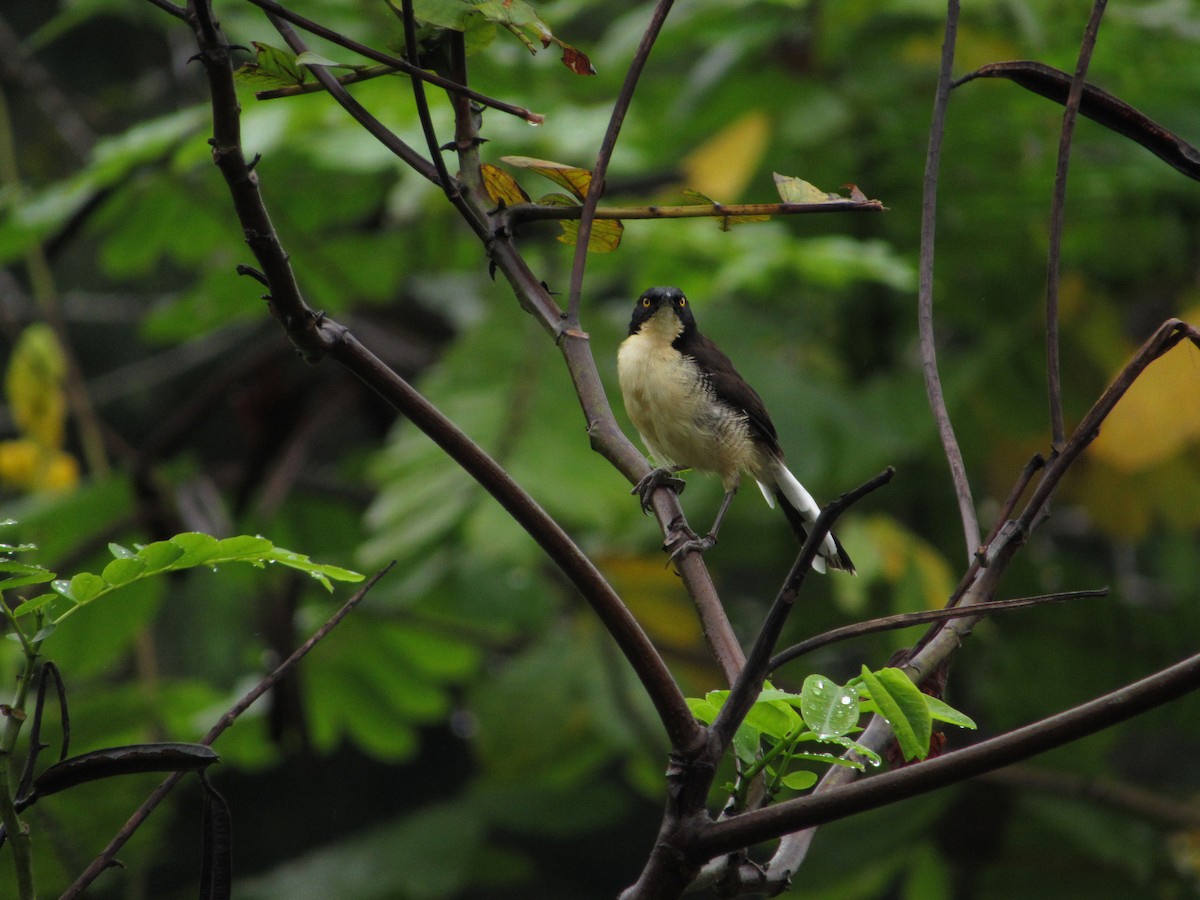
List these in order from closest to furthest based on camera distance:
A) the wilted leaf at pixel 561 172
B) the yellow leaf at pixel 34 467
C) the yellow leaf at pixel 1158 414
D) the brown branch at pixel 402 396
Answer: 1. the brown branch at pixel 402 396
2. the wilted leaf at pixel 561 172
3. the yellow leaf at pixel 1158 414
4. the yellow leaf at pixel 34 467

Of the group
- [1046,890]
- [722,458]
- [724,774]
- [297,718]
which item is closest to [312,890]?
[297,718]

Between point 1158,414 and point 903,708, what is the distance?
3401 millimetres

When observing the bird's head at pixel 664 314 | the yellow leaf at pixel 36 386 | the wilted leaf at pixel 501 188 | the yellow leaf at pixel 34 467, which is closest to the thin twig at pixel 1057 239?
the wilted leaf at pixel 501 188

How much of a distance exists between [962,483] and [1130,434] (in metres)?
3.22

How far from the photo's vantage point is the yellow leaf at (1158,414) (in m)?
4.23

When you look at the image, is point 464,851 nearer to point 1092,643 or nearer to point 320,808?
point 1092,643

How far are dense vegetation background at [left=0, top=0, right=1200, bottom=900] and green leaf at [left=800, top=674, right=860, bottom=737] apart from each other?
2634 mm

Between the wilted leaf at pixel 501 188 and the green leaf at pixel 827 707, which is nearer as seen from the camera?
the green leaf at pixel 827 707

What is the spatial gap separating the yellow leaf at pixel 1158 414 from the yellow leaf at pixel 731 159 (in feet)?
Result: 4.69

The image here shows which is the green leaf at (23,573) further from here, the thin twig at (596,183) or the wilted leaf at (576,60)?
the wilted leaf at (576,60)

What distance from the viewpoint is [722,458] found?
3059 millimetres

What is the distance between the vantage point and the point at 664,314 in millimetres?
3305

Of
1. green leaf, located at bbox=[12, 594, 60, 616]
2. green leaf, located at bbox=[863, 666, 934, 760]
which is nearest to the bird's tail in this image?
green leaf, located at bbox=[863, 666, 934, 760]

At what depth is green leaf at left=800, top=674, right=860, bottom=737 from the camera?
4.12ft
